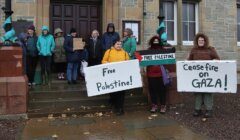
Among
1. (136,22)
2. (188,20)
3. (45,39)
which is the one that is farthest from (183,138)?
(188,20)

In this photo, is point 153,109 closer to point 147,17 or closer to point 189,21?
point 147,17

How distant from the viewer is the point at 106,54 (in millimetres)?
9172

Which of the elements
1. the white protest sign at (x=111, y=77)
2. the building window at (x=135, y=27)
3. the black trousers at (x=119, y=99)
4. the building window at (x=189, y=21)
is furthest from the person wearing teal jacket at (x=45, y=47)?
the building window at (x=189, y=21)

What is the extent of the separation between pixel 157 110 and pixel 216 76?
1622 mm

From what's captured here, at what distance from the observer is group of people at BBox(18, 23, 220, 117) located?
8828 mm

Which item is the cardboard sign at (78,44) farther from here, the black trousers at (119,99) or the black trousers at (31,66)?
the black trousers at (119,99)

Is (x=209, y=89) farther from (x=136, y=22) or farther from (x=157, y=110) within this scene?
(x=136, y=22)

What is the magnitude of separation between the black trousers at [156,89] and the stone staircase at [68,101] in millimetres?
556

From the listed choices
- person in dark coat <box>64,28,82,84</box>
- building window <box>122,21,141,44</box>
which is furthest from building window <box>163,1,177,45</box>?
person in dark coat <box>64,28,82,84</box>

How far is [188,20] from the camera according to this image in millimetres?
14750

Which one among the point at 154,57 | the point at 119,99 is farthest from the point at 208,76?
the point at 119,99

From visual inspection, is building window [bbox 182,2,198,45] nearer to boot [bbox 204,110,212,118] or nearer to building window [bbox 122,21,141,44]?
building window [bbox 122,21,141,44]

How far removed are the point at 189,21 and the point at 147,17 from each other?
2.02 metres

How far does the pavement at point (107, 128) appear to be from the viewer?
284 inches
